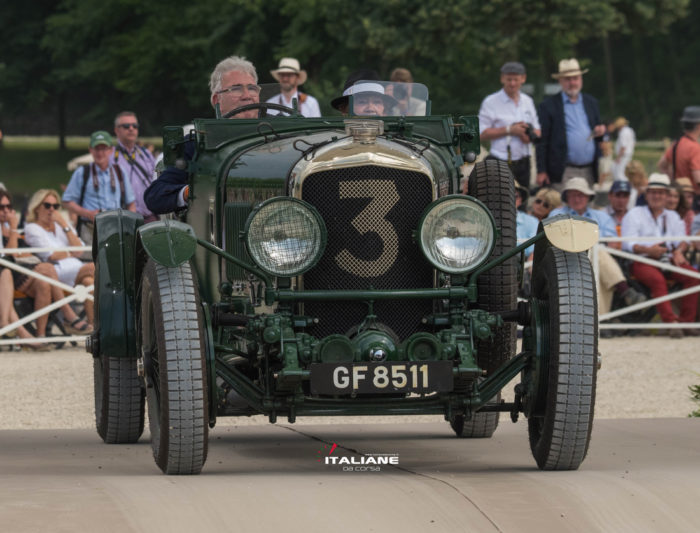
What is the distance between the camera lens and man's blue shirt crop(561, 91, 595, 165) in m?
16.3

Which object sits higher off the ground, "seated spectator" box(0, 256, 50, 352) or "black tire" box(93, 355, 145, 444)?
"seated spectator" box(0, 256, 50, 352)

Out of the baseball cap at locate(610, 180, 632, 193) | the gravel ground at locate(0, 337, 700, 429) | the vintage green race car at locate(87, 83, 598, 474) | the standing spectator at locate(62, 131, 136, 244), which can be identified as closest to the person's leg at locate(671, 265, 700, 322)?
the gravel ground at locate(0, 337, 700, 429)

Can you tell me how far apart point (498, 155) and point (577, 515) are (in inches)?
395

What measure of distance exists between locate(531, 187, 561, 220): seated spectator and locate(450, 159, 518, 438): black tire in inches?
274

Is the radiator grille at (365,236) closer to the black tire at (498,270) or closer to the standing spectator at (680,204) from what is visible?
the black tire at (498,270)

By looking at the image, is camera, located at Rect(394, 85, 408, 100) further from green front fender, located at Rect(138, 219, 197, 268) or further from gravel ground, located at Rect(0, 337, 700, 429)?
gravel ground, located at Rect(0, 337, 700, 429)

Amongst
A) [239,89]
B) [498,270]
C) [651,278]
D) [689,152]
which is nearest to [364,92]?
[239,89]

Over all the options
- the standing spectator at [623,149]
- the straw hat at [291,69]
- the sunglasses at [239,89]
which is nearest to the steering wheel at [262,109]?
the sunglasses at [239,89]

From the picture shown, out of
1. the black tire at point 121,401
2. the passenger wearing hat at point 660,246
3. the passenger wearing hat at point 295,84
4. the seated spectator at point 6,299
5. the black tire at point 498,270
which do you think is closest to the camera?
the black tire at point 498,270

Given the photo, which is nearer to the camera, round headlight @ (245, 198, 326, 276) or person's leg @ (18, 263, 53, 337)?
round headlight @ (245, 198, 326, 276)

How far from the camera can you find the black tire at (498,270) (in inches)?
302

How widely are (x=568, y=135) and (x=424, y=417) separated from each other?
5715mm

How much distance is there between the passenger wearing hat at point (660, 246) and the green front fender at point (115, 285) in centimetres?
801

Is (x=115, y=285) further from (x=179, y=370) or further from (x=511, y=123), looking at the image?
(x=511, y=123)
